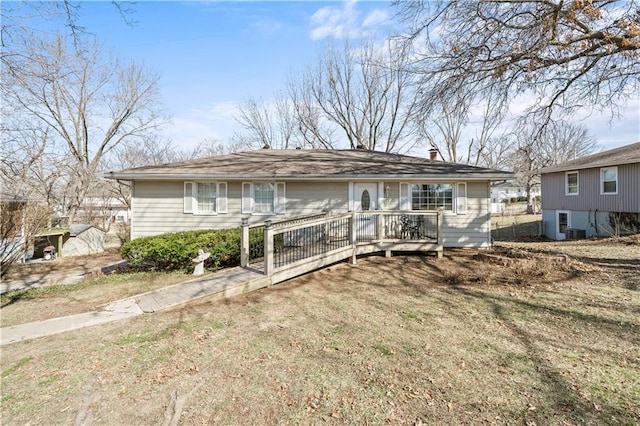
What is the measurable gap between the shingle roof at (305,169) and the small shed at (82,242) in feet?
22.6

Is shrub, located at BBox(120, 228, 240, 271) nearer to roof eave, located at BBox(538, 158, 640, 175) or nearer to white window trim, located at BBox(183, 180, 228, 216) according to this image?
white window trim, located at BBox(183, 180, 228, 216)

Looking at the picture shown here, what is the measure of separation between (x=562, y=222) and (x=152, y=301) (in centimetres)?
2121

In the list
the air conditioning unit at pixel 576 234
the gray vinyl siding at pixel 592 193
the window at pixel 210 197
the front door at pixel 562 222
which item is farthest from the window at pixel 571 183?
the window at pixel 210 197

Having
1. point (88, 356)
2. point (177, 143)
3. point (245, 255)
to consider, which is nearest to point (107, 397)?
point (88, 356)

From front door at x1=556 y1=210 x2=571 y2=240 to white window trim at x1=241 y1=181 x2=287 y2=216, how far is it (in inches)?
645

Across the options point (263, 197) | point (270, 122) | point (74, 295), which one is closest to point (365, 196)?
point (263, 197)

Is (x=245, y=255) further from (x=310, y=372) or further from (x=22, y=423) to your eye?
A: (x=22, y=423)

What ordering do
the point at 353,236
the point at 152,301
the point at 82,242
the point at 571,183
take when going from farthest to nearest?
1. the point at 571,183
2. the point at 82,242
3. the point at 353,236
4. the point at 152,301

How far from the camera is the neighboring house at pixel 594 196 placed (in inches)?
557

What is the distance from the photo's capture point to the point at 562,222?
18.0 m

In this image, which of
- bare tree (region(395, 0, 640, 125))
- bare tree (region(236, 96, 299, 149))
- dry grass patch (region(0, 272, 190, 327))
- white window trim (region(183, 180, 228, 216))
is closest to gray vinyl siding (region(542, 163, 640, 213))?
bare tree (region(395, 0, 640, 125))

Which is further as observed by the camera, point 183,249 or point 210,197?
point 210,197

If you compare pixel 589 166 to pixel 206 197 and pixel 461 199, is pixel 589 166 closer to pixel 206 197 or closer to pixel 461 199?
pixel 461 199

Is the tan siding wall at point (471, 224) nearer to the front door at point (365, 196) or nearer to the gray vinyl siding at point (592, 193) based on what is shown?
the front door at point (365, 196)
